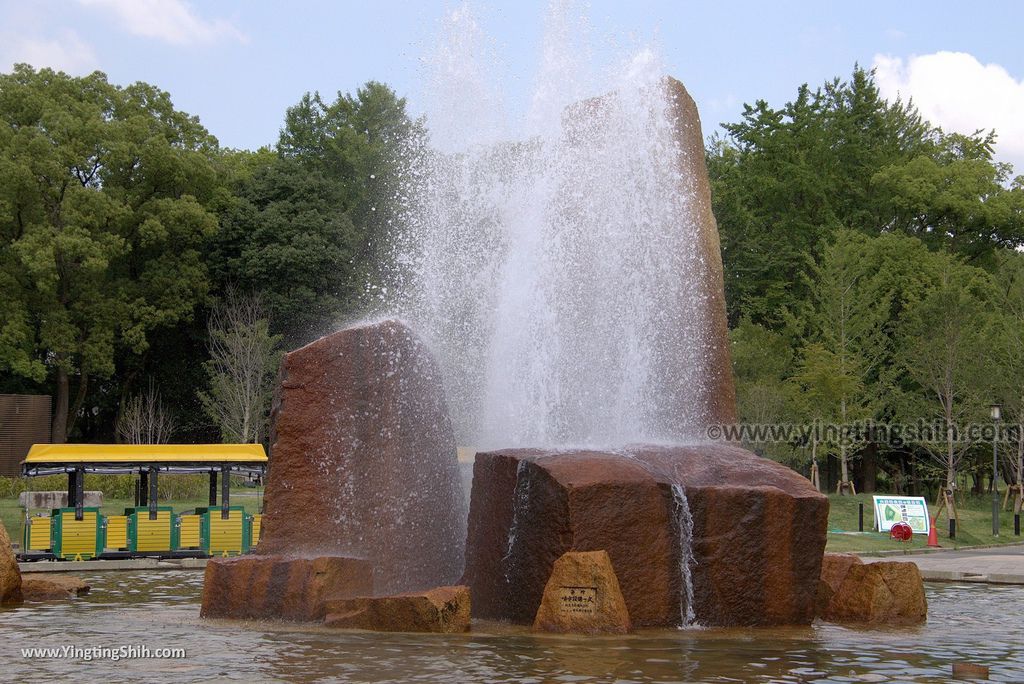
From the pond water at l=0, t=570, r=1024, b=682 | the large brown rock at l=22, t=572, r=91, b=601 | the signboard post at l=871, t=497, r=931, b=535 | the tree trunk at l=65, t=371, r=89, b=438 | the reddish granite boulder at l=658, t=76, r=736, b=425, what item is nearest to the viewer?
the pond water at l=0, t=570, r=1024, b=682

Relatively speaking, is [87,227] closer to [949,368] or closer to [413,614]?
[949,368]

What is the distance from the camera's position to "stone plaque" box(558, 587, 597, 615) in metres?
11.8

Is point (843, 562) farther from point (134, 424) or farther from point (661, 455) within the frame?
point (134, 424)

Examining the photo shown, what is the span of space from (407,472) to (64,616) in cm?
398

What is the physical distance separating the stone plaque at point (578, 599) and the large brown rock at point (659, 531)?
0.40 meters

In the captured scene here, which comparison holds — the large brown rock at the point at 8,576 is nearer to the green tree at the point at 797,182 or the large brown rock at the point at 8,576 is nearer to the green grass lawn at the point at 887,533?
the green grass lawn at the point at 887,533

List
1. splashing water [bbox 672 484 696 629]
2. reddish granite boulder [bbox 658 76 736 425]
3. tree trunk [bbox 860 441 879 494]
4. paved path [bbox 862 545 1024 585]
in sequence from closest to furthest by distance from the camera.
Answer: splashing water [bbox 672 484 696 629] → reddish granite boulder [bbox 658 76 736 425] → paved path [bbox 862 545 1024 585] → tree trunk [bbox 860 441 879 494]

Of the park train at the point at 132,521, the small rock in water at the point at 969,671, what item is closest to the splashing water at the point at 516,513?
the small rock in water at the point at 969,671

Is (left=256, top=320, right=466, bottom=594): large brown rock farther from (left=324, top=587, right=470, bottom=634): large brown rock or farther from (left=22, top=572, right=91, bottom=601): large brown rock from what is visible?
(left=22, top=572, right=91, bottom=601): large brown rock

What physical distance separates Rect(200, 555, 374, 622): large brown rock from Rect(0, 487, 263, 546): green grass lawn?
14129 mm

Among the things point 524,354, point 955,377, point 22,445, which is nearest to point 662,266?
point 524,354

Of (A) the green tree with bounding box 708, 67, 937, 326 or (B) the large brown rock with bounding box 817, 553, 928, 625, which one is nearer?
(B) the large brown rock with bounding box 817, 553, 928, 625

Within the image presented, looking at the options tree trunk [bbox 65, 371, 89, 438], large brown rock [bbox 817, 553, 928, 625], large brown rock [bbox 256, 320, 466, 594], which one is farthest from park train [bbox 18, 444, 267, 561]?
tree trunk [bbox 65, 371, 89, 438]

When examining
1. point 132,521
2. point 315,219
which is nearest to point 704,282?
point 132,521
